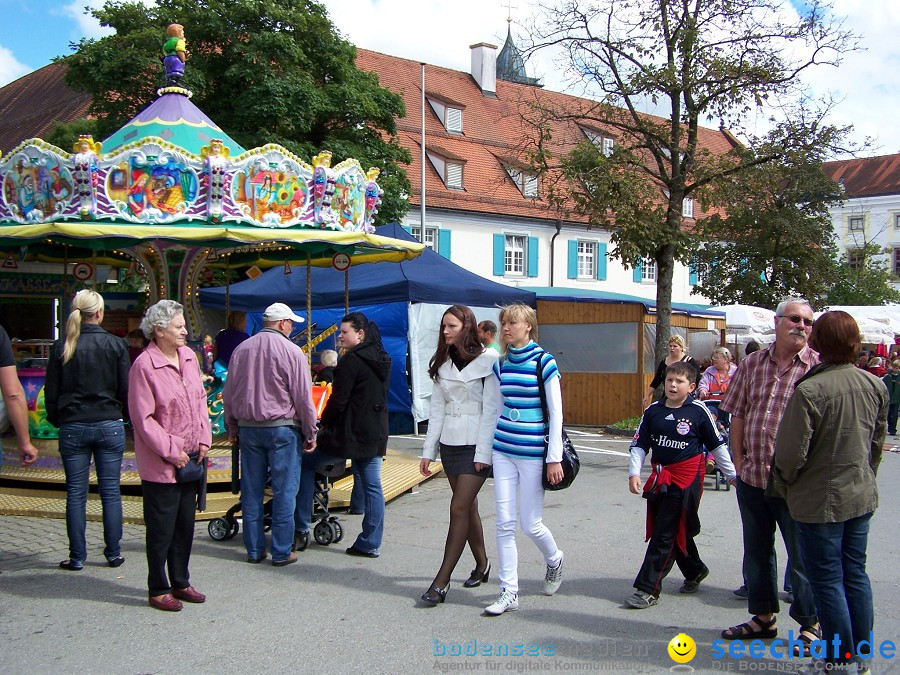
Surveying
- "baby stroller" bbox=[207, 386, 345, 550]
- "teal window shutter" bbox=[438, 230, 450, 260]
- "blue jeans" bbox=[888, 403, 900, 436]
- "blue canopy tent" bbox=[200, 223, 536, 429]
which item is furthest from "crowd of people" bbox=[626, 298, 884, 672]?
"teal window shutter" bbox=[438, 230, 450, 260]

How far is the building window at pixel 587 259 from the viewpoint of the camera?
3422 cm

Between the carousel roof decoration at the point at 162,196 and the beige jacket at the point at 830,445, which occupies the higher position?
the carousel roof decoration at the point at 162,196

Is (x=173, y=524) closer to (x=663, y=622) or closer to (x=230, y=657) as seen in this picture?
(x=230, y=657)

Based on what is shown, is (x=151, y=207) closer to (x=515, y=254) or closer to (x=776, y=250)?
(x=776, y=250)

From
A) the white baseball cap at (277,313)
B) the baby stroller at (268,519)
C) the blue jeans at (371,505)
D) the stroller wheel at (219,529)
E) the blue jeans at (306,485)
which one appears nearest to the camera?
the white baseball cap at (277,313)

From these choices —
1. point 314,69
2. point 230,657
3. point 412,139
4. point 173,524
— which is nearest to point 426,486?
point 173,524

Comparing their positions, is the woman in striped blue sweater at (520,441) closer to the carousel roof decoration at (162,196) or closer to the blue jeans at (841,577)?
the blue jeans at (841,577)

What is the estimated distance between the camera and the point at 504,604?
17.0 ft

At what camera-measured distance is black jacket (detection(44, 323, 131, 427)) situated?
19.9ft

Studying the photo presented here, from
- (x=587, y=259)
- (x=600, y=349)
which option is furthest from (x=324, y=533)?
(x=587, y=259)

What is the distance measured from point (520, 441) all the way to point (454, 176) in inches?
1082

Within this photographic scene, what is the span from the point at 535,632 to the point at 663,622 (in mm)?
779

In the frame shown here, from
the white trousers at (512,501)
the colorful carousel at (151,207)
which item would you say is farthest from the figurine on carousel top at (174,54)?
the white trousers at (512,501)

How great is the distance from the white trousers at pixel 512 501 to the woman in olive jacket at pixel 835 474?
1534mm
